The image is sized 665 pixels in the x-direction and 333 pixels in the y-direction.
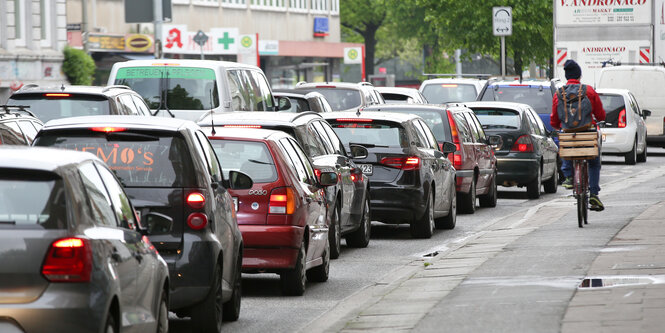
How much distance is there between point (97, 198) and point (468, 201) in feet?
49.0

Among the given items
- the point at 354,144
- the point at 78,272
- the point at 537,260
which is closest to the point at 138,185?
the point at 78,272

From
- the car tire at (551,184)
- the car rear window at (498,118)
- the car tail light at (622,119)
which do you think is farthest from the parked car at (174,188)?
the car tail light at (622,119)

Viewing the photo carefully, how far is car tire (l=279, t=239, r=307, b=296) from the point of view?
40.5 ft

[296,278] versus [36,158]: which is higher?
[36,158]

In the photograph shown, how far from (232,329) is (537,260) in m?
4.02

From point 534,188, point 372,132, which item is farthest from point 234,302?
point 534,188

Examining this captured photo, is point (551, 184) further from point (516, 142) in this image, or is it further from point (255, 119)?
point (255, 119)

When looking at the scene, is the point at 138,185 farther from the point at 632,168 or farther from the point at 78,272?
the point at 632,168

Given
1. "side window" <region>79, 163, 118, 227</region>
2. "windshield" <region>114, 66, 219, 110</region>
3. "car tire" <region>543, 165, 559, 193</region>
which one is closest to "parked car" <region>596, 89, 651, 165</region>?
"car tire" <region>543, 165, 559, 193</region>

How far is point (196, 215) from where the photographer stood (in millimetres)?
9844

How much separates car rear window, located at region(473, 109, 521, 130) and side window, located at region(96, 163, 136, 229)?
16968 millimetres

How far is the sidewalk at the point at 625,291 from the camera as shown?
933 centimetres

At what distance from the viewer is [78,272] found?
6.82 meters

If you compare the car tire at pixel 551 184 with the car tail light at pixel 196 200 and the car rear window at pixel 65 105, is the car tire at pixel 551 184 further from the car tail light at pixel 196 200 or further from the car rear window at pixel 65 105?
the car tail light at pixel 196 200
